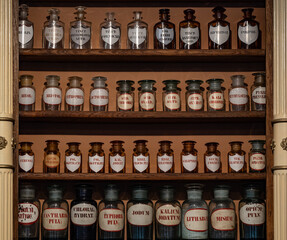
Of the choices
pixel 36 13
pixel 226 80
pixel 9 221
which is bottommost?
pixel 9 221

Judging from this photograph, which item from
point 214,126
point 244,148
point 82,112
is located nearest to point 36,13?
point 82,112

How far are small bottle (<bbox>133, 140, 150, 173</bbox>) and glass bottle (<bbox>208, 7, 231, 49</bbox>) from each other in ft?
1.89

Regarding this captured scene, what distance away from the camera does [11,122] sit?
2.62 metres

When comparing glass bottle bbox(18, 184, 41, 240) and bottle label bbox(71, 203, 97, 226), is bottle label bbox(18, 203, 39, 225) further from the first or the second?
bottle label bbox(71, 203, 97, 226)

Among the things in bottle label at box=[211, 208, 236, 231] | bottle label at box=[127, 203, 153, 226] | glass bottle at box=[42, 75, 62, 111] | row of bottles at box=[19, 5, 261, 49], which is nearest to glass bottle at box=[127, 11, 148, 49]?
row of bottles at box=[19, 5, 261, 49]

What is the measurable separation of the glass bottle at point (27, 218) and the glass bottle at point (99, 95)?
19.4 inches

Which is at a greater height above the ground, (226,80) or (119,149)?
(226,80)

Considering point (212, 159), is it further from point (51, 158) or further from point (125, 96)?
point (51, 158)

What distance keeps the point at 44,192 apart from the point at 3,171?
35 cm

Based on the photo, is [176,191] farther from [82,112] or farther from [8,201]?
[8,201]

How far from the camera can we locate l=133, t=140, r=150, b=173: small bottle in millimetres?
2678

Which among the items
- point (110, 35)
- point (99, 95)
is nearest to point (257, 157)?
point (99, 95)

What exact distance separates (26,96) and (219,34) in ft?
3.12

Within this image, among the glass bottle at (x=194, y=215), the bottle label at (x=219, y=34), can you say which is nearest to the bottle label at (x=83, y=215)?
the glass bottle at (x=194, y=215)
